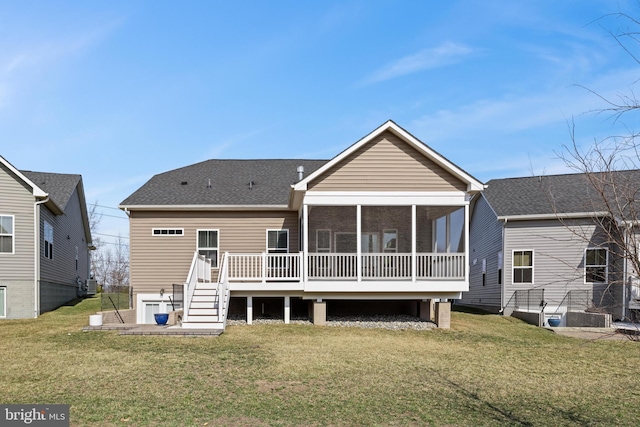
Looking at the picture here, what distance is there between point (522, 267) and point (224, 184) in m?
12.8

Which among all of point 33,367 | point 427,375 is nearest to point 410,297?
point 427,375

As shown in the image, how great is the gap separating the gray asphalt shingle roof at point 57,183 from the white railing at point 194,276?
25.7 feet

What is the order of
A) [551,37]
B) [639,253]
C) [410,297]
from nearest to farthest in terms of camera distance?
1. [639,253]
2. [551,37]
3. [410,297]

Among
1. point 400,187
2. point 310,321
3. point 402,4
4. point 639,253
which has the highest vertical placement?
point 402,4

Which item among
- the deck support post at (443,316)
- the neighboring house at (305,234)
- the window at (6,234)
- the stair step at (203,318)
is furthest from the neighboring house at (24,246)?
the deck support post at (443,316)

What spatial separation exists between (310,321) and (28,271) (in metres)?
A: 10.1

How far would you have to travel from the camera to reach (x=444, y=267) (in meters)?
16.5

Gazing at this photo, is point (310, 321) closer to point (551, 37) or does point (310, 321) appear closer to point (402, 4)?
point (402, 4)

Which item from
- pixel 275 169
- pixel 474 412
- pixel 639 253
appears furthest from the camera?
pixel 275 169

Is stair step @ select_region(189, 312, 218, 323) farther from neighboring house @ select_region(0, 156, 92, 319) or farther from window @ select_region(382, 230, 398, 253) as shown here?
window @ select_region(382, 230, 398, 253)

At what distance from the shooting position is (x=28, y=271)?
60.8 feet

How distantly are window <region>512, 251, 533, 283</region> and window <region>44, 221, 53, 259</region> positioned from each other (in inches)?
736

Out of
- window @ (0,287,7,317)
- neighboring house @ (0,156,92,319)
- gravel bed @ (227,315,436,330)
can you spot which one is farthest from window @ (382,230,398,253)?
window @ (0,287,7,317)

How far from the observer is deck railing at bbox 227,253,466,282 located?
54.0 feet
